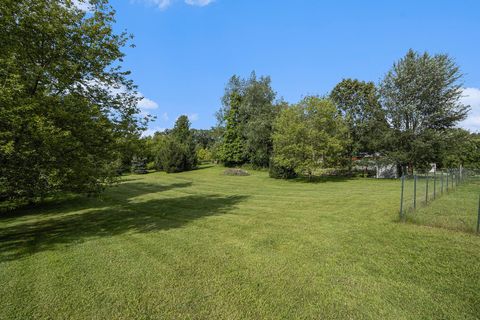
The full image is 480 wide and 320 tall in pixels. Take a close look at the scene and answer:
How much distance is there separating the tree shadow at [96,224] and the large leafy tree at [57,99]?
3.99ft

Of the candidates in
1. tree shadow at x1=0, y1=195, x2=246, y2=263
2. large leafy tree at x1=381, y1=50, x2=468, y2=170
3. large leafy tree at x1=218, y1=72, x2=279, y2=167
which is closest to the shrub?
large leafy tree at x1=218, y1=72, x2=279, y2=167

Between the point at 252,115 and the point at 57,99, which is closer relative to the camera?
the point at 57,99

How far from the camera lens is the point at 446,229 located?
6.08 m

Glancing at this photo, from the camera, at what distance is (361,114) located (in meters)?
26.8

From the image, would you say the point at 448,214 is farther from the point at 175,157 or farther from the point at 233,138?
the point at 233,138

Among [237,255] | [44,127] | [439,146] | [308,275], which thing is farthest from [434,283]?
[439,146]

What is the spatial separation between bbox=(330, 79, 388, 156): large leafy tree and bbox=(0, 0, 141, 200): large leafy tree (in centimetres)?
2130

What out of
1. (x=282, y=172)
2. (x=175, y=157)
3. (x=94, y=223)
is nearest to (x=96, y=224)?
(x=94, y=223)

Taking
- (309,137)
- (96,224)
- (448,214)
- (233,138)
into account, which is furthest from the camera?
(233,138)

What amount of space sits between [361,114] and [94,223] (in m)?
27.3

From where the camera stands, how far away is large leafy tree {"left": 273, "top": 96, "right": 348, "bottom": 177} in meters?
20.1

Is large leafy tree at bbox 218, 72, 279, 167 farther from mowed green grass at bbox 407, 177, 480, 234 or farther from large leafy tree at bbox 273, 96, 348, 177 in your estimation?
mowed green grass at bbox 407, 177, 480, 234

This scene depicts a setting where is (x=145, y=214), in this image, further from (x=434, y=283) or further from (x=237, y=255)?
(x=434, y=283)

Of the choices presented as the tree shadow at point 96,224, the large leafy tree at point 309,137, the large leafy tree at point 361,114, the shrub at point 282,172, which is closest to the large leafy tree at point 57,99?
the tree shadow at point 96,224
